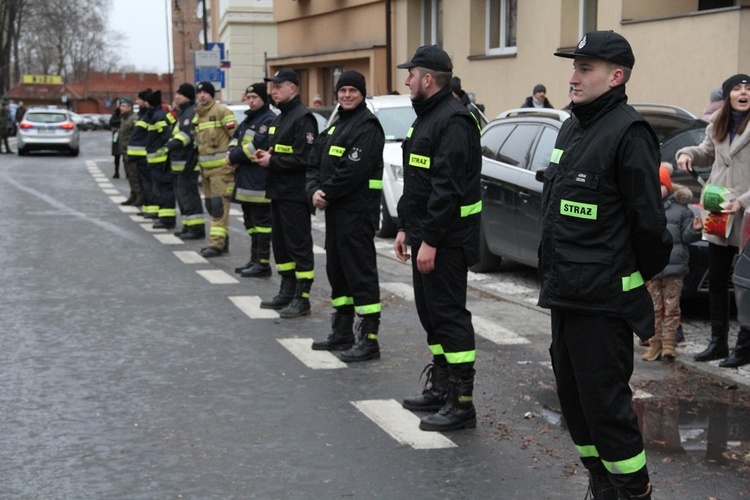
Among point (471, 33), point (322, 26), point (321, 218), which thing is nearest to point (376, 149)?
point (321, 218)

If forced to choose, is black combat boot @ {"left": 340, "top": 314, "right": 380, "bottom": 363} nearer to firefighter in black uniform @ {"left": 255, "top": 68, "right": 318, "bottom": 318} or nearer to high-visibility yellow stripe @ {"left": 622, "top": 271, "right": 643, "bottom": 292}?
firefighter in black uniform @ {"left": 255, "top": 68, "right": 318, "bottom": 318}

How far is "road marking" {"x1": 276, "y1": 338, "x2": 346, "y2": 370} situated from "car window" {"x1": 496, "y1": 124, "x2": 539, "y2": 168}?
3515 mm

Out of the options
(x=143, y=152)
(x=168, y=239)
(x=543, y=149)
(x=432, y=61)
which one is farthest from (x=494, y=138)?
(x=143, y=152)

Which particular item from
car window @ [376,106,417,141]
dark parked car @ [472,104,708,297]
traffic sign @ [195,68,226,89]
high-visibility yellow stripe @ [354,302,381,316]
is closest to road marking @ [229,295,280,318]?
high-visibility yellow stripe @ [354,302,381,316]

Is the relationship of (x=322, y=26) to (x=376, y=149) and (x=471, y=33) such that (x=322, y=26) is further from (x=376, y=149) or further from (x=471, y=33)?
(x=376, y=149)

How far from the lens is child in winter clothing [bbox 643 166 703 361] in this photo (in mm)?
7852

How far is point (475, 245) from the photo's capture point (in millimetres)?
6238

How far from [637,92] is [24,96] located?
83911 mm

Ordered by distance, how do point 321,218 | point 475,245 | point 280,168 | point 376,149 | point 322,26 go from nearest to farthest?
point 475,245 < point 376,149 < point 280,168 < point 321,218 < point 322,26

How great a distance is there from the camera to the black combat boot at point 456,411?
6.12m

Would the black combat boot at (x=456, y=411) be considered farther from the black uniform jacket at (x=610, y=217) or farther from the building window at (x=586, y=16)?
the building window at (x=586, y=16)

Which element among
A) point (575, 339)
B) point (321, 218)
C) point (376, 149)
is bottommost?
point (321, 218)

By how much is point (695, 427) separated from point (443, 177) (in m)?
1.98

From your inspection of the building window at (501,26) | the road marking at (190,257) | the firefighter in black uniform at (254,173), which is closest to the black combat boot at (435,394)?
the firefighter in black uniform at (254,173)
